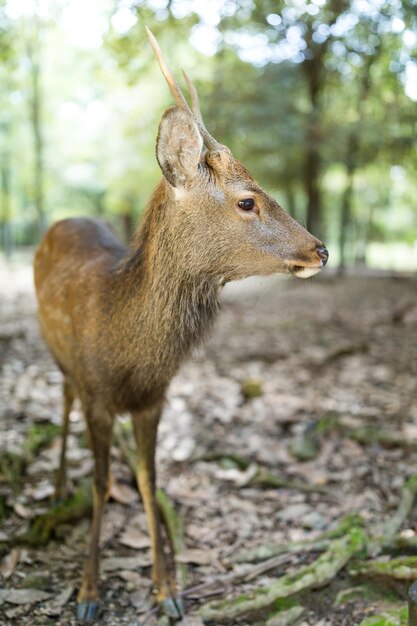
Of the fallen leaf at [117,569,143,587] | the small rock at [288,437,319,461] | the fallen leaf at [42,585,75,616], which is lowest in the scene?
the fallen leaf at [117,569,143,587]

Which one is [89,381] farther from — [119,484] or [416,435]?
[416,435]

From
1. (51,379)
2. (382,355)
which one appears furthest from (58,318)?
(382,355)

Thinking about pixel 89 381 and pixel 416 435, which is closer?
pixel 89 381

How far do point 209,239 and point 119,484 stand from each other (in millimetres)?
2118

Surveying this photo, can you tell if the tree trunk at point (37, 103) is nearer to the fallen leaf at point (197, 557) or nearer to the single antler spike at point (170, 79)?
the fallen leaf at point (197, 557)

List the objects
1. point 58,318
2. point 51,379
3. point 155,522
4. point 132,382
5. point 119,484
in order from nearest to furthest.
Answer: point 132,382, point 155,522, point 58,318, point 119,484, point 51,379

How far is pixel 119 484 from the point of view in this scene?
4121 millimetres

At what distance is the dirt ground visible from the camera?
3.14 m

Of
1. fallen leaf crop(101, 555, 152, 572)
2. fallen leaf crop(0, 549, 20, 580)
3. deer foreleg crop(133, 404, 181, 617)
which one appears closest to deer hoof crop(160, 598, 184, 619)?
deer foreleg crop(133, 404, 181, 617)

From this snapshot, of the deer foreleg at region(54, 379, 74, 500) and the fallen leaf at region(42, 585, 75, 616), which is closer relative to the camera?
the fallen leaf at region(42, 585, 75, 616)

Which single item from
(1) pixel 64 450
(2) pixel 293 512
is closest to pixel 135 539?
(1) pixel 64 450

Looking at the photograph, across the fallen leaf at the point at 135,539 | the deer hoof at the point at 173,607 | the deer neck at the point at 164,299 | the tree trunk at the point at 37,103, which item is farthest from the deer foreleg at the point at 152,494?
the tree trunk at the point at 37,103

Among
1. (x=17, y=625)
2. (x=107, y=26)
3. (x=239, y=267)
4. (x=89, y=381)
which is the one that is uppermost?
(x=107, y=26)

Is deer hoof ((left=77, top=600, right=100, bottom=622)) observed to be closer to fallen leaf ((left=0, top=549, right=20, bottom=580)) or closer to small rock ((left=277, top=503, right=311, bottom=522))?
fallen leaf ((left=0, top=549, right=20, bottom=580))
